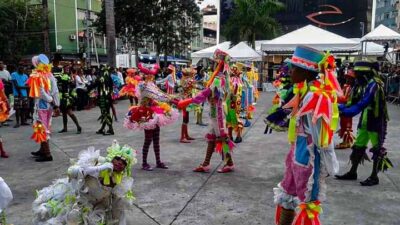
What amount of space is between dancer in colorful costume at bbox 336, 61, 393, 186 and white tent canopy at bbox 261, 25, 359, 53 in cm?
1375

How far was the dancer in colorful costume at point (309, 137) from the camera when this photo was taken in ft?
10.6

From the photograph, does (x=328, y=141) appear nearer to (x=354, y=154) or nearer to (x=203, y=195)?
(x=203, y=195)

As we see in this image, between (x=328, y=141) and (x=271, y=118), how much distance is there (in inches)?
33.1

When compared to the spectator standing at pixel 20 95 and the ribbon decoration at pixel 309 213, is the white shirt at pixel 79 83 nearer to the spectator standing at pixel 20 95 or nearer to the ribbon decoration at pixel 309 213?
the spectator standing at pixel 20 95

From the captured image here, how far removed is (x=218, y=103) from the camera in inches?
251

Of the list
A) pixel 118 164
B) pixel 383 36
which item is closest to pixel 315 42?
pixel 383 36

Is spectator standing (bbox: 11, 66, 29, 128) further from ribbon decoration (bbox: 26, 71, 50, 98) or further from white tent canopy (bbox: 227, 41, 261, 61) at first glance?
white tent canopy (bbox: 227, 41, 261, 61)

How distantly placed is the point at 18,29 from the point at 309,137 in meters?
35.2

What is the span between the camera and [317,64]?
3371 millimetres

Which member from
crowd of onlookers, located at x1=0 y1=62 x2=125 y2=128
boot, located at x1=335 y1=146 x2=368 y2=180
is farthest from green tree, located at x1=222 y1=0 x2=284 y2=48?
boot, located at x1=335 y1=146 x2=368 y2=180

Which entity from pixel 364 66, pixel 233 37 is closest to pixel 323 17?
A: pixel 233 37

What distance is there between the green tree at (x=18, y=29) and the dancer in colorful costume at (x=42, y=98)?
23.0m

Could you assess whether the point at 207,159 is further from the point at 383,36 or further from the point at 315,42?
the point at 383,36

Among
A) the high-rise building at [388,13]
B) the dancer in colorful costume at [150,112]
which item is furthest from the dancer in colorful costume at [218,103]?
the high-rise building at [388,13]
